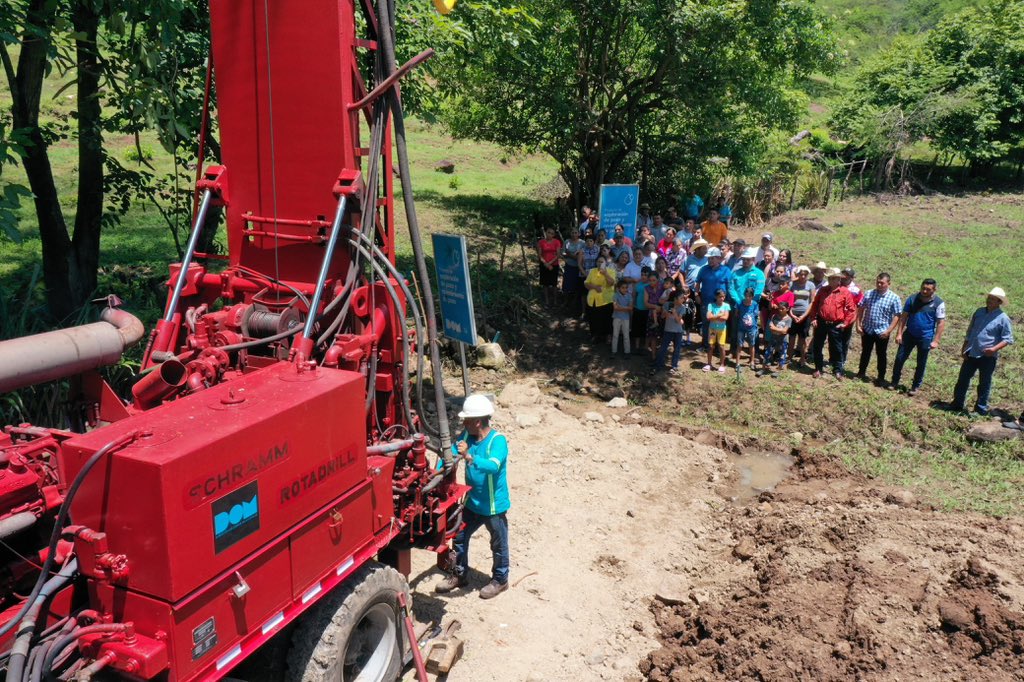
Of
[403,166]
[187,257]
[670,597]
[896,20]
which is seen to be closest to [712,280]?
[670,597]

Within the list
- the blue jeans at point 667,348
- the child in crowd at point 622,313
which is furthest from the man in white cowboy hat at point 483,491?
the child in crowd at point 622,313

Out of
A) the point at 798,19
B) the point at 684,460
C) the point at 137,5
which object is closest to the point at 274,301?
the point at 137,5

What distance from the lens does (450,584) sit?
6.31 m

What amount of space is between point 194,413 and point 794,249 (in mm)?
16739

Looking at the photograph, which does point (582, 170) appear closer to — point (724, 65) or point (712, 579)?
point (724, 65)

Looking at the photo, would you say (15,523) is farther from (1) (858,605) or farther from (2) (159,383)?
(1) (858,605)

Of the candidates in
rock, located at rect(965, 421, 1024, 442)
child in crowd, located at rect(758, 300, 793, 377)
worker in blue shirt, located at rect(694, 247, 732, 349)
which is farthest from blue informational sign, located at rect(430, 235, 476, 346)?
rock, located at rect(965, 421, 1024, 442)

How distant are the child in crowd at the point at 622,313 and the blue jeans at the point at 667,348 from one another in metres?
0.70

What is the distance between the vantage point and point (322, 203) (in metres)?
5.19

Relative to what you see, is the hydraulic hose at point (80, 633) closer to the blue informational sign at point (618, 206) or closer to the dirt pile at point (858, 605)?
the dirt pile at point (858, 605)

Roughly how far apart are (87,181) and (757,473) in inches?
342

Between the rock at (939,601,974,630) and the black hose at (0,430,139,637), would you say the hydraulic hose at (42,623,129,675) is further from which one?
the rock at (939,601,974,630)

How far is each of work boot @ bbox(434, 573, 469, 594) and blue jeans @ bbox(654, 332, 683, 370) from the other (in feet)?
19.5

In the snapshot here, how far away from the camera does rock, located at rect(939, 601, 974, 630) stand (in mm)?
5461
